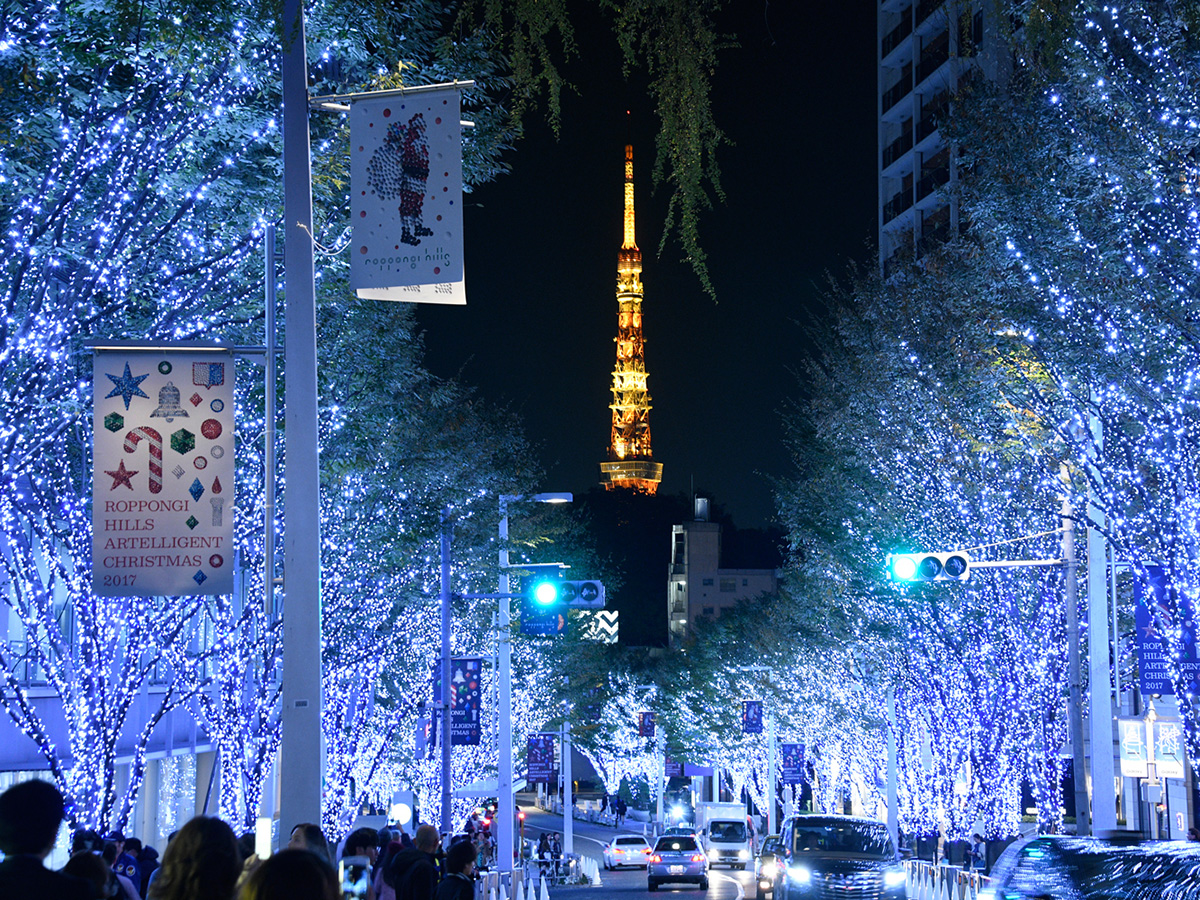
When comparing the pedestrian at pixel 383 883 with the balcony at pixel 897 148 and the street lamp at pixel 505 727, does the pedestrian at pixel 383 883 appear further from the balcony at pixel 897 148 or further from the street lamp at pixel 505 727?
the balcony at pixel 897 148

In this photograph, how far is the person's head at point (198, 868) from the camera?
487cm

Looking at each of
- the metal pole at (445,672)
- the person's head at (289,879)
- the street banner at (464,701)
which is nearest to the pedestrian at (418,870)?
the person's head at (289,879)

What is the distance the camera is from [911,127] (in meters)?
64.7

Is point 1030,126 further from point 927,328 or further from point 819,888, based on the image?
point 819,888

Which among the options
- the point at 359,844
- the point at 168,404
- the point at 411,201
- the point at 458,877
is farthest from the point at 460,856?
the point at 411,201

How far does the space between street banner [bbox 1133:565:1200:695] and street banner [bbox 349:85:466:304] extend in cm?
1344

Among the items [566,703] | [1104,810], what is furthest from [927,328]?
[566,703]

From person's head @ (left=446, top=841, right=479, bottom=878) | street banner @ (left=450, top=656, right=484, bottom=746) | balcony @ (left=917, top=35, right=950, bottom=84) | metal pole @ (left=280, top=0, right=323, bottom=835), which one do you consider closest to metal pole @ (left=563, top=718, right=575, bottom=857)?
street banner @ (left=450, top=656, right=484, bottom=746)

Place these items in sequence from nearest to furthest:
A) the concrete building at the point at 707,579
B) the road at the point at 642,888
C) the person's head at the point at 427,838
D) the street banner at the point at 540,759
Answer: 1. the person's head at the point at 427,838
2. the road at the point at 642,888
3. the street banner at the point at 540,759
4. the concrete building at the point at 707,579

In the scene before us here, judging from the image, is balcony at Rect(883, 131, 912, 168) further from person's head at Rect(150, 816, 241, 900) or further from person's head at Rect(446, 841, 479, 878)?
person's head at Rect(150, 816, 241, 900)

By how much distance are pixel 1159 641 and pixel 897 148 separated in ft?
163

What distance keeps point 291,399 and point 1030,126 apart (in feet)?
42.0

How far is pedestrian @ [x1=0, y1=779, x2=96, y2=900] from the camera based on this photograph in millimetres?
4902

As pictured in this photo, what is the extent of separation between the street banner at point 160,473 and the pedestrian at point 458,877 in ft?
7.98
